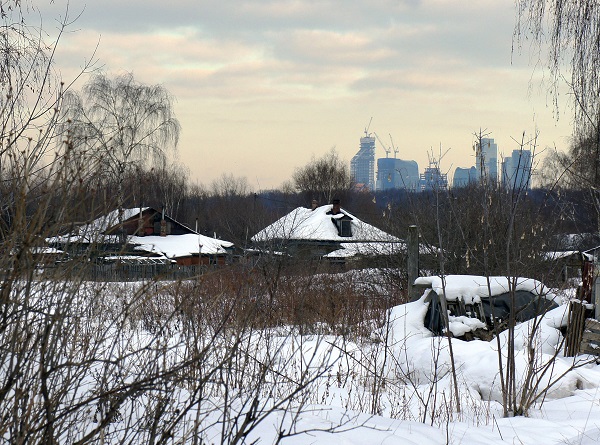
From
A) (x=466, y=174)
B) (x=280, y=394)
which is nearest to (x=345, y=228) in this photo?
(x=466, y=174)

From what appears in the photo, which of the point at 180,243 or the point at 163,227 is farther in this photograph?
the point at 163,227

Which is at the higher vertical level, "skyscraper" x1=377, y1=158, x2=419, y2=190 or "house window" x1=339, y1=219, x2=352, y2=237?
"skyscraper" x1=377, y1=158, x2=419, y2=190

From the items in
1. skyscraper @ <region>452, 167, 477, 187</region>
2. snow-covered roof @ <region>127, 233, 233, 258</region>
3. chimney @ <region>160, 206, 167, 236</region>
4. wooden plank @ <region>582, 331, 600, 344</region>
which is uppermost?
skyscraper @ <region>452, 167, 477, 187</region>

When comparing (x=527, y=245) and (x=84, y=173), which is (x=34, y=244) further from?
(x=527, y=245)

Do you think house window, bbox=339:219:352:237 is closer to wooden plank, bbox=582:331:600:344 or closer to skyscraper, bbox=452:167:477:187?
skyscraper, bbox=452:167:477:187

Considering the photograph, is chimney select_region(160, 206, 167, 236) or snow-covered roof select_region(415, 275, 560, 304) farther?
chimney select_region(160, 206, 167, 236)

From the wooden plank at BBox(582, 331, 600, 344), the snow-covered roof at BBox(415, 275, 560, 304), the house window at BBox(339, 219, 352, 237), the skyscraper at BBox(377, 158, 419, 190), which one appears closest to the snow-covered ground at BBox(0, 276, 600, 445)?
the wooden plank at BBox(582, 331, 600, 344)

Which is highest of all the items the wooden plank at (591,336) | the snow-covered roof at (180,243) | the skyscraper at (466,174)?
the skyscraper at (466,174)

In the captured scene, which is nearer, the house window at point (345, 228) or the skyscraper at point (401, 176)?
the skyscraper at point (401, 176)

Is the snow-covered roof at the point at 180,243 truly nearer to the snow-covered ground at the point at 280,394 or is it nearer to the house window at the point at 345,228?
the house window at the point at 345,228

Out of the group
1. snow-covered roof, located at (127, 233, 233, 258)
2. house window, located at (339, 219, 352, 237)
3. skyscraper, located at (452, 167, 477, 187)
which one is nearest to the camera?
skyscraper, located at (452, 167, 477, 187)

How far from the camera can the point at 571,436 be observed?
5.38 metres

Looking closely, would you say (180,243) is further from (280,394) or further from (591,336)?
(280,394)

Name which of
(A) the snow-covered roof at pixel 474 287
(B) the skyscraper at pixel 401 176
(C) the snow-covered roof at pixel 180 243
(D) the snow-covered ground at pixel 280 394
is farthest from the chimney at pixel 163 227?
(D) the snow-covered ground at pixel 280 394
